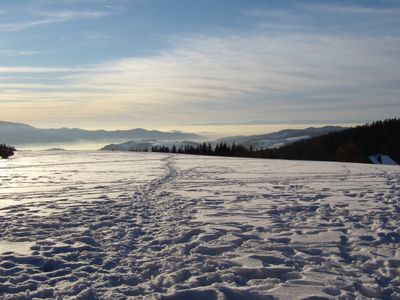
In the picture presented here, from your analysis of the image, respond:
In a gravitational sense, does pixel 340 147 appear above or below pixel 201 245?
above

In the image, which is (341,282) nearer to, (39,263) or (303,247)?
(303,247)

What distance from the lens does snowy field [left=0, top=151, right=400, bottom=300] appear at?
579cm

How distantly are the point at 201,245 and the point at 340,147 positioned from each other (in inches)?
5522

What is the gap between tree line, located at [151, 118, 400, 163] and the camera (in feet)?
413

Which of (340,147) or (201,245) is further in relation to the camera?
(340,147)

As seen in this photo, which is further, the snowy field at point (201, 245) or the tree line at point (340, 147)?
the tree line at point (340, 147)

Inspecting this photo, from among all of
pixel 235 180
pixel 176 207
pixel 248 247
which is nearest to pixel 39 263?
pixel 248 247

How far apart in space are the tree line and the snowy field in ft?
344

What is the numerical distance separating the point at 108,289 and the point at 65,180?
15074 mm

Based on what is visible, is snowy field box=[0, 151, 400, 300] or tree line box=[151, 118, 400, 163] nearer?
snowy field box=[0, 151, 400, 300]

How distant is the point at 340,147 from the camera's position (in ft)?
459

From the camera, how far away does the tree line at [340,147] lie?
413 ft

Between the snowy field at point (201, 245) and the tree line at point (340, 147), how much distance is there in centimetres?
10494

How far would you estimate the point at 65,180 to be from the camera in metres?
19.9
